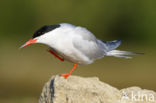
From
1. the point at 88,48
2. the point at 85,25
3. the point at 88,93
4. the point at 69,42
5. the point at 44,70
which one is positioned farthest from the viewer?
the point at 85,25

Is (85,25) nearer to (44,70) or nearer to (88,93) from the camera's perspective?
(44,70)

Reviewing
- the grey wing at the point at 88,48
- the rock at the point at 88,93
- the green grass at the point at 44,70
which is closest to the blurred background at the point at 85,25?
the green grass at the point at 44,70

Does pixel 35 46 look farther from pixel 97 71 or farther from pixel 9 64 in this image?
pixel 97 71

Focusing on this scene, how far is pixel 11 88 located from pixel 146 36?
4503mm

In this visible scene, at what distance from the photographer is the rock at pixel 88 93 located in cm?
646

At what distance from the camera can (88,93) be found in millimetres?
6473

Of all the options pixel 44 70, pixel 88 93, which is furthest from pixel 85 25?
pixel 88 93

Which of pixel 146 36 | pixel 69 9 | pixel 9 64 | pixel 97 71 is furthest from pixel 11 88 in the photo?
pixel 146 36

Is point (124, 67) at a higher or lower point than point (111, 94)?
lower

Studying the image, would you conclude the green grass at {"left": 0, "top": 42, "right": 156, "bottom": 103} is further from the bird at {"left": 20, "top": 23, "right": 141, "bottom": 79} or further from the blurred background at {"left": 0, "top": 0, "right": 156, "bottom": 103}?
the bird at {"left": 20, "top": 23, "right": 141, "bottom": 79}

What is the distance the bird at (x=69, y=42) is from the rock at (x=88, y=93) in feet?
0.91

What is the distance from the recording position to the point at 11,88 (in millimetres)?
13188

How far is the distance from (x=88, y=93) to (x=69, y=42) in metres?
0.88

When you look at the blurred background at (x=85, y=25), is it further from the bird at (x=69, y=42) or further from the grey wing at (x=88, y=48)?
the bird at (x=69, y=42)
